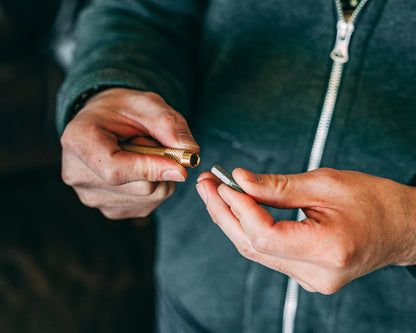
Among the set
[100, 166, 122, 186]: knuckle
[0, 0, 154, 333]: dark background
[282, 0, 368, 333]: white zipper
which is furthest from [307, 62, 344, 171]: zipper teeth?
[0, 0, 154, 333]: dark background

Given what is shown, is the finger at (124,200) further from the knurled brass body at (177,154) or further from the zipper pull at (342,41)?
the zipper pull at (342,41)

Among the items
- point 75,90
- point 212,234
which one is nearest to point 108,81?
point 75,90

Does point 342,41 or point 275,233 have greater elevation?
point 342,41

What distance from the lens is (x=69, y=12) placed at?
0.99 meters

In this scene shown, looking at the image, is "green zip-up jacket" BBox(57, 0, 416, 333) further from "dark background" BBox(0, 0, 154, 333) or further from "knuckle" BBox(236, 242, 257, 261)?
"dark background" BBox(0, 0, 154, 333)

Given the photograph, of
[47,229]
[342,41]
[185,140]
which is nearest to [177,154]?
[185,140]

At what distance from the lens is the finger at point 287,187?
11.7 inches

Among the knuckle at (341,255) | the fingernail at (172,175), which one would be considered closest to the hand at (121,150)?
the fingernail at (172,175)

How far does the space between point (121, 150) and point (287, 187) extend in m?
0.18

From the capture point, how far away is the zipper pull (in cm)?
37

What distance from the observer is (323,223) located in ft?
0.93

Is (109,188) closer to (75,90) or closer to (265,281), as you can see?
(75,90)

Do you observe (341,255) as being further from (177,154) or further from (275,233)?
(177,154)

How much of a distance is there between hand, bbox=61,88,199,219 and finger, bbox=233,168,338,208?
0.22ft
